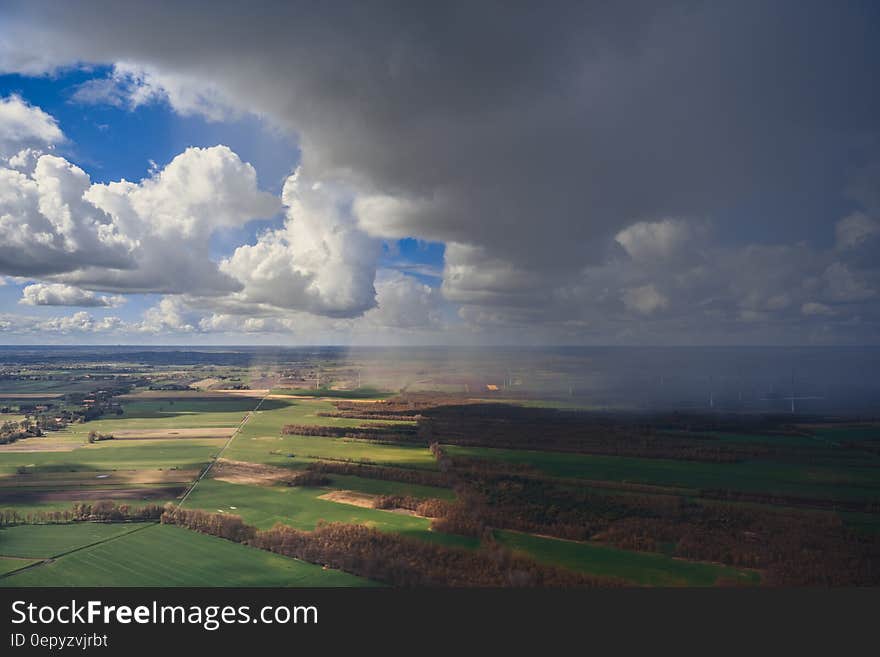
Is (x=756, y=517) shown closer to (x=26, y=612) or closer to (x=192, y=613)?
(x=192, y=613)

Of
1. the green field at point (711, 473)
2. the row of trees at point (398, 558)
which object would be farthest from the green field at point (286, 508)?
the green field at point (711, 473)

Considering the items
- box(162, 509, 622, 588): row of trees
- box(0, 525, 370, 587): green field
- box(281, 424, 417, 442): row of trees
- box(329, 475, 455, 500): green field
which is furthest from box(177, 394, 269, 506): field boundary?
box(329, 475, 455, 500): green field

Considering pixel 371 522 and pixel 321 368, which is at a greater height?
pixel 321 368

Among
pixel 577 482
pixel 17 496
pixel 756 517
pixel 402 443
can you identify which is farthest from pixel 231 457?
pixel 756 517

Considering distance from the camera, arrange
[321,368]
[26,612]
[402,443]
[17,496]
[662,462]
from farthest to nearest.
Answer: [321,368] → [402,443] → [662,462] → [17,496] → [26,612]

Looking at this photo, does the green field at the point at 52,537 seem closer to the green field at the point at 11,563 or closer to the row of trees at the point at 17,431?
the green field at the point at 11,563

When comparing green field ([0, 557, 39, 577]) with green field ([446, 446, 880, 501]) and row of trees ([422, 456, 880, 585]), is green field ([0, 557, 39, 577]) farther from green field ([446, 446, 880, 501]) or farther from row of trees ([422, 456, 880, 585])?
green field ([446, 446, 880, 501])
